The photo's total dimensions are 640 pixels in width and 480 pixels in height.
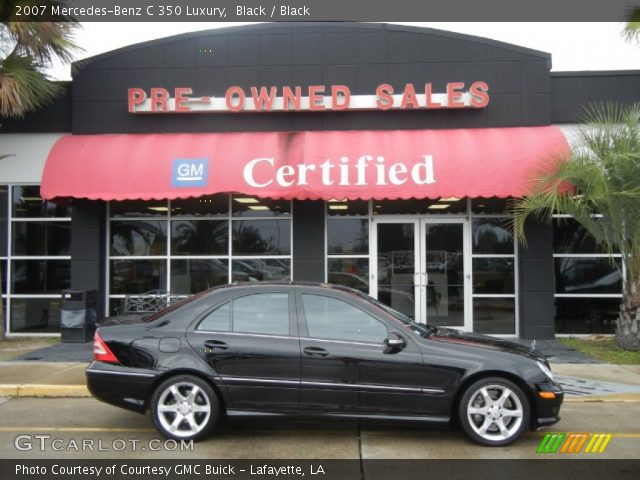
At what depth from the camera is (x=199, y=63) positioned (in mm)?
12031

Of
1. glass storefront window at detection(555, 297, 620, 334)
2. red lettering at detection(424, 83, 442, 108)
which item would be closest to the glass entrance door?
glass storefront window at detection(555, 297, 620, 334)

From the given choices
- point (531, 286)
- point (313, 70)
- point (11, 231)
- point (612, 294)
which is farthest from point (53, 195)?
point (612, 294)

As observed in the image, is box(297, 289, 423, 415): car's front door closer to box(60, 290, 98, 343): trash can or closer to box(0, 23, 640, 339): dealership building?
box(0, 23, 640, 339): dealership building

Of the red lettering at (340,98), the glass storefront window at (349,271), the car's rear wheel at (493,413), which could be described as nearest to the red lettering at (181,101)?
the red lettering at (340,98)

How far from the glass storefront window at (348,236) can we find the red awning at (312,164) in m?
1.64

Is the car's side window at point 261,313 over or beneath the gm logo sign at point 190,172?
beneath

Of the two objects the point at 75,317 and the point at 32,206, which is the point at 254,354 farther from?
the point at 32,206

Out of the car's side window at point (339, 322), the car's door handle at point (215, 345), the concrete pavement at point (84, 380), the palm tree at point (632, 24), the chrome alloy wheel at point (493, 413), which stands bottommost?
the concrete pavement at point (84, 380)

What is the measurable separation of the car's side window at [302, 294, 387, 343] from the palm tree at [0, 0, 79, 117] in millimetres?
7854

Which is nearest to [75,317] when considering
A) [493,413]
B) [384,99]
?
[384,99]

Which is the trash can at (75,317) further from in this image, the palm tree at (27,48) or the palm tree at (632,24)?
the palm tree at (632,24)

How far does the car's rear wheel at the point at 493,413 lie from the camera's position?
5363mm

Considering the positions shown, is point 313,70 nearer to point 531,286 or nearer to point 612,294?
point 531,286
